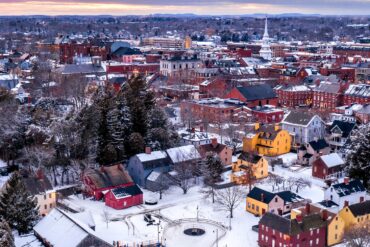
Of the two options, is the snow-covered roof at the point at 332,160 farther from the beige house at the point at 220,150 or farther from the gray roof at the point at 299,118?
the gray roof at the point at 299,118

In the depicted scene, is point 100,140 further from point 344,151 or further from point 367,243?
point 367,243

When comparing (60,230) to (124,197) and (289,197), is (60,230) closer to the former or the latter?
(124,197)

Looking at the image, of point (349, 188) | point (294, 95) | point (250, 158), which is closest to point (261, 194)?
point (349, 188)

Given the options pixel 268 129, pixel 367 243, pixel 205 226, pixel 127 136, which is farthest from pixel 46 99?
pixel 367 243

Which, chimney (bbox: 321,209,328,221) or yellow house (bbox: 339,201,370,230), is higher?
chimney (bbox: 321,209,328,221)

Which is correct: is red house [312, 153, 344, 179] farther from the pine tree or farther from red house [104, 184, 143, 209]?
the pine tree

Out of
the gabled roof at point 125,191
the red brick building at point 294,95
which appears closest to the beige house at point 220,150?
the gabled roof at point 125,191

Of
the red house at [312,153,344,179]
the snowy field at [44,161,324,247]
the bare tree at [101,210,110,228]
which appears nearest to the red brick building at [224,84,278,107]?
the red house at [312,153,344,179]
